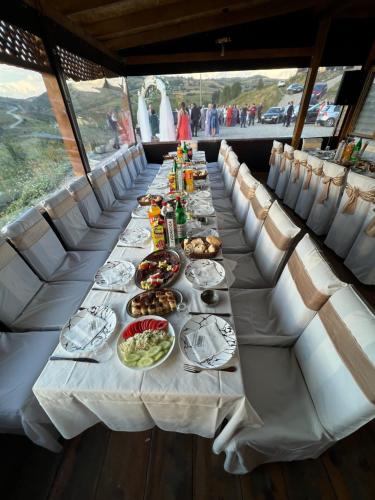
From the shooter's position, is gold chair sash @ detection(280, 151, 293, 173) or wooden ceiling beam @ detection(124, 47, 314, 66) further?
wooden ceiling beam @ detection(124, 47, 314, 66)

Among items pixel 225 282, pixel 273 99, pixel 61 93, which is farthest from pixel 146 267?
pixel 273 99

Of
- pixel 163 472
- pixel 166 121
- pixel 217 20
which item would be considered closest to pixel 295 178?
pixel 217 20

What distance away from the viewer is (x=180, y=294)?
1.00 meters

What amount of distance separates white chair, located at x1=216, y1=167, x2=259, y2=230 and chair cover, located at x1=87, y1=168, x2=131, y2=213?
1085 millimetres

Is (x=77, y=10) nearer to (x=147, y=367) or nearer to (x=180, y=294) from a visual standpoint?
(x=180, y=294)

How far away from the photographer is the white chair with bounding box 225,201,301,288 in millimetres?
1276

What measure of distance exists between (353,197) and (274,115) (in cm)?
368

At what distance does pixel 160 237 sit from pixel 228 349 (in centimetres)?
71

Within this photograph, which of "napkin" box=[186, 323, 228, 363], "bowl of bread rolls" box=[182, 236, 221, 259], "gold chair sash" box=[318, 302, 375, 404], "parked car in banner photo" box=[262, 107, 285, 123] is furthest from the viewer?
"parked car in banner photo" box=[262, 107, 285, 123]

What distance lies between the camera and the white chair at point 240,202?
6.35ft

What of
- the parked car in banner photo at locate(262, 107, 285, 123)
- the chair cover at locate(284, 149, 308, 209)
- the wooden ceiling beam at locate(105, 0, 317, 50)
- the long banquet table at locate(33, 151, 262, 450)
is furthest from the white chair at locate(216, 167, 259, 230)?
the parked car in banner photo at locate(262, 107, 285, 123)

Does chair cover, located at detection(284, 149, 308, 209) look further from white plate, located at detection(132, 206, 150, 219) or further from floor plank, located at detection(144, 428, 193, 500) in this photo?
floor plank, located at detection(144, 428, 193, 500)

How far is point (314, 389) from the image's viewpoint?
2.85 ft

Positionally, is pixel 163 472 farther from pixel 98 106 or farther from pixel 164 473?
pixel 98 106
